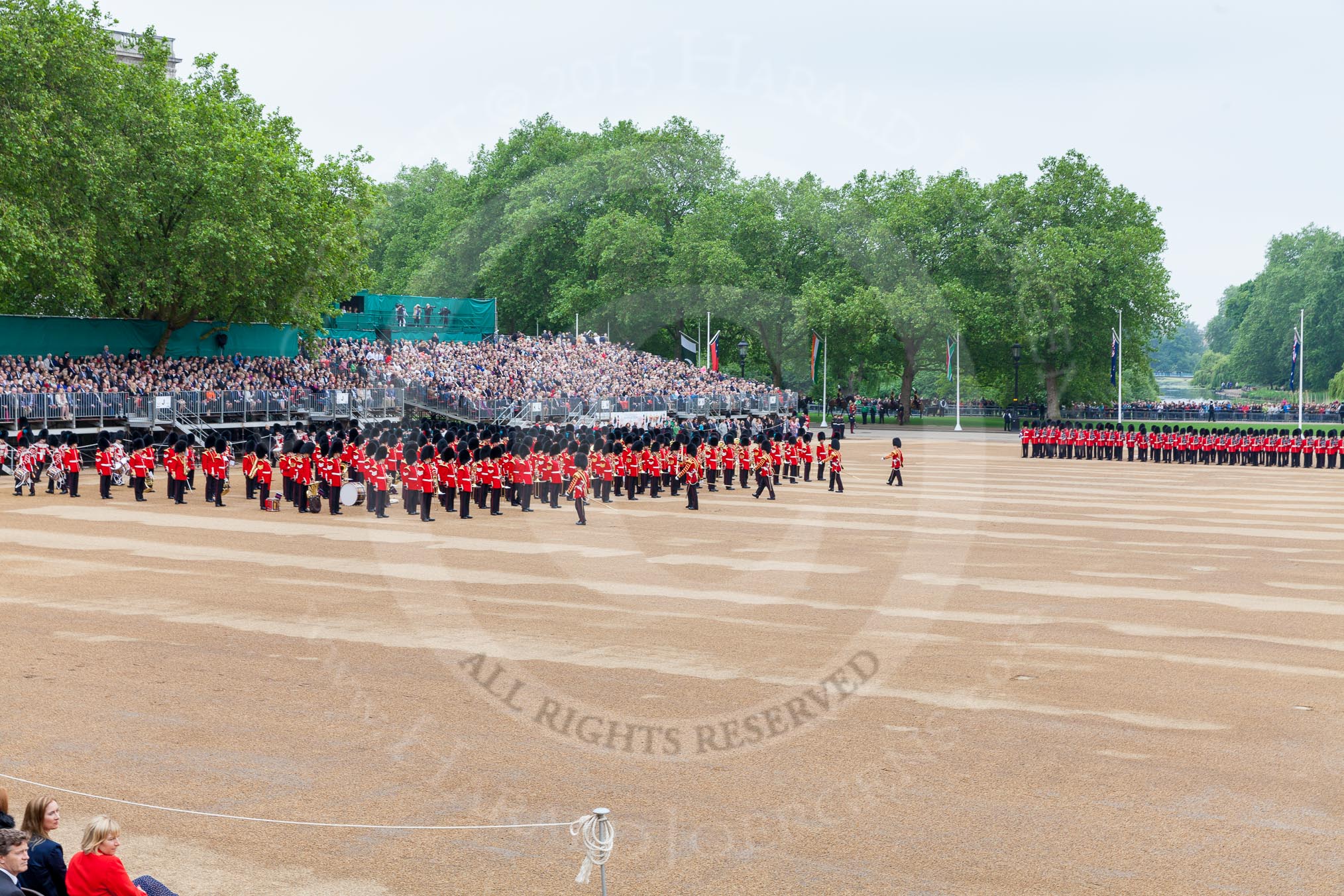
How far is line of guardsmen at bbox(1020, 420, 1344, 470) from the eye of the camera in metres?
43.4

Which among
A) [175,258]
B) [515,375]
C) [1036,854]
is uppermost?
[175,258]

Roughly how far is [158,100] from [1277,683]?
41.0 metres

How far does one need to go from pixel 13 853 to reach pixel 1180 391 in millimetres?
191860

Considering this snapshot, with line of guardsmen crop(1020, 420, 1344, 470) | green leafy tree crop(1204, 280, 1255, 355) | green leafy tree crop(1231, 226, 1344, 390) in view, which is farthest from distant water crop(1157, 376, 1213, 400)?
line of guardsmen crop(1020, 420, 1344, 470)

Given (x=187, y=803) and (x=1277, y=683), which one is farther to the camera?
(x=1277, y=683)

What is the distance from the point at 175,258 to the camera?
40719mm

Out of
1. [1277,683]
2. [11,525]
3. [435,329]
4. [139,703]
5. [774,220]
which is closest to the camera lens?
[139,703]

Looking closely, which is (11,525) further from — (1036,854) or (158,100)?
(158,100)

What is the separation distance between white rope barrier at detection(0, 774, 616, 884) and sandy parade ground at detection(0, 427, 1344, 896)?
7cm

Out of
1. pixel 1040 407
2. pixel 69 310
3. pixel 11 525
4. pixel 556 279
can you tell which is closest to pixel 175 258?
pixel 69 310

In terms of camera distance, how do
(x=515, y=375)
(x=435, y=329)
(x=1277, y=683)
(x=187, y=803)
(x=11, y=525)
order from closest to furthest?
(x=187, y=803), (x=1277, y=683), (x=11, y=525), (x=515, y=375), (x=435, y=329)

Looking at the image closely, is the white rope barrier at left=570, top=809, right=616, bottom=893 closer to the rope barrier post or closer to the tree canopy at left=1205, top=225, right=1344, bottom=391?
the rope barrier post

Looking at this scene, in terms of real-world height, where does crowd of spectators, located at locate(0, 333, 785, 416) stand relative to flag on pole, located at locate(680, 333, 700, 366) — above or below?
below

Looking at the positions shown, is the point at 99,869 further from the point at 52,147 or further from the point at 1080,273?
the point at 1080,273
